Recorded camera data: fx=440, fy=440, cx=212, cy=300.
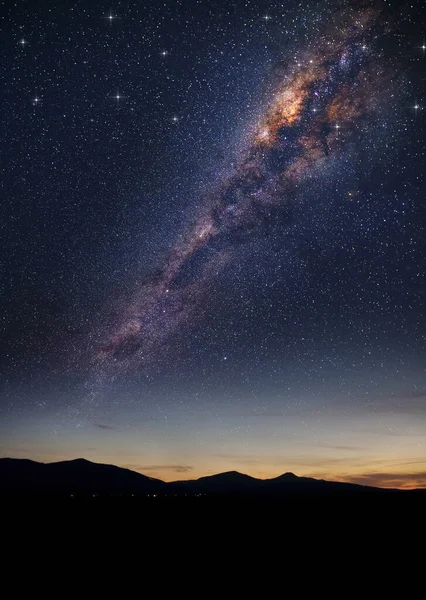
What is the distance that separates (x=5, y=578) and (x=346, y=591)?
900 cm

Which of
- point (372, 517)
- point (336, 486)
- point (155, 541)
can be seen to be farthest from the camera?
point (336, 486)

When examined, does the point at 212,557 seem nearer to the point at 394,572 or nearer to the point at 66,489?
the point at 394,572

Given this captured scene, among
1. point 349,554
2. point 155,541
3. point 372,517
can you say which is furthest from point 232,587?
point 372,517

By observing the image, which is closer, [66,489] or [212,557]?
[212,557]

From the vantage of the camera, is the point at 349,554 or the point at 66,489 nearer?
the point at 349,554

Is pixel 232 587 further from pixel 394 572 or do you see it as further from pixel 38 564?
pixel 38 564

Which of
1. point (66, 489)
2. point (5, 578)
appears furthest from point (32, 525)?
point (66, 489)

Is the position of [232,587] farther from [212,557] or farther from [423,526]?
[423,526]

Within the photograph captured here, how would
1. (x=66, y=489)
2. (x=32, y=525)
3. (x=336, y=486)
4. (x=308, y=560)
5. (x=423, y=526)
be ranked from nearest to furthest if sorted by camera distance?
(x=308, y=560)
(x=423, y=526)
(x=32, y=525)
(x=66, y=489)
(x=336, y=486)

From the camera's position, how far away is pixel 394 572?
12.6m

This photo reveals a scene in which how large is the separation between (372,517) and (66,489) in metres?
170

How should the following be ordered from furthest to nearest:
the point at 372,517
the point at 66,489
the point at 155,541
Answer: the point at 66,489 < the point at 372,517 < the point at 155,541

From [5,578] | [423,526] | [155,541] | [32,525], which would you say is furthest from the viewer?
[32,525]

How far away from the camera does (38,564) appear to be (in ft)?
45.0
